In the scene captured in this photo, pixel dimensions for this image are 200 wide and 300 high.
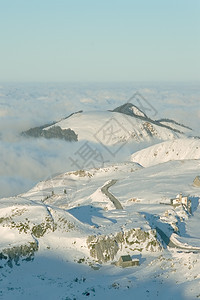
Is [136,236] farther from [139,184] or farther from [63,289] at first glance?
[139,184]

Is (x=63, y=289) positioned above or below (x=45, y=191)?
above

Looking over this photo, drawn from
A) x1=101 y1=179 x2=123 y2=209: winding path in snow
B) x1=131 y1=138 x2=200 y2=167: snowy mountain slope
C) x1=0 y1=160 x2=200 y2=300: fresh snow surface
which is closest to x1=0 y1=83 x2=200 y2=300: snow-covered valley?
x1=0 y1=160 x2=200 y2=300: fresh snow surface

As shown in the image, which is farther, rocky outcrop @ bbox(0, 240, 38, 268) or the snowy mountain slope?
the snowy mountain slope

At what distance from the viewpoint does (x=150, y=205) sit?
8919 cm

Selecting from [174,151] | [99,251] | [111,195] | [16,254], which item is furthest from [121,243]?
[174,151]

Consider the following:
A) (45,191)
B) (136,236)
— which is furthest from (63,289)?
(45,191)

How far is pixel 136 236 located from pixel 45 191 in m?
94.7

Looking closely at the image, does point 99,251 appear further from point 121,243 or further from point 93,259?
point 121,243

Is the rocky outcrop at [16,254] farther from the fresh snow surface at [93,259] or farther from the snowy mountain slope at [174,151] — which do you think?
the snowy mountain slope at [174,151]

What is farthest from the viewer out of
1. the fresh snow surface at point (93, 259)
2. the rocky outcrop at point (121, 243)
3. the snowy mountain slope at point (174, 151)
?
the snowy mountain slope at point (174, 151)

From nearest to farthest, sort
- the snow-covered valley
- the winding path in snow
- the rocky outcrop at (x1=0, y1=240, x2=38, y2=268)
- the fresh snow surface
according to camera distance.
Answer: the fresh snow surface, the snow-covered valley, the rocky outcrop at (x1=0, y1=240, x2=38, y2=268), the winding path in snow

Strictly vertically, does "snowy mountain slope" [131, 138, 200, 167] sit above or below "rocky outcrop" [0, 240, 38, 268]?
below

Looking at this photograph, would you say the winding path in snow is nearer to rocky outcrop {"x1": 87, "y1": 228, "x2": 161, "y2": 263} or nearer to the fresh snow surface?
the fresh snow surface

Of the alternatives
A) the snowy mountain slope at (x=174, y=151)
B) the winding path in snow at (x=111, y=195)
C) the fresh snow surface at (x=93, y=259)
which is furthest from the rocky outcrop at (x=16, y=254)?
the snowy mountain slope at (x=174, y=151)
